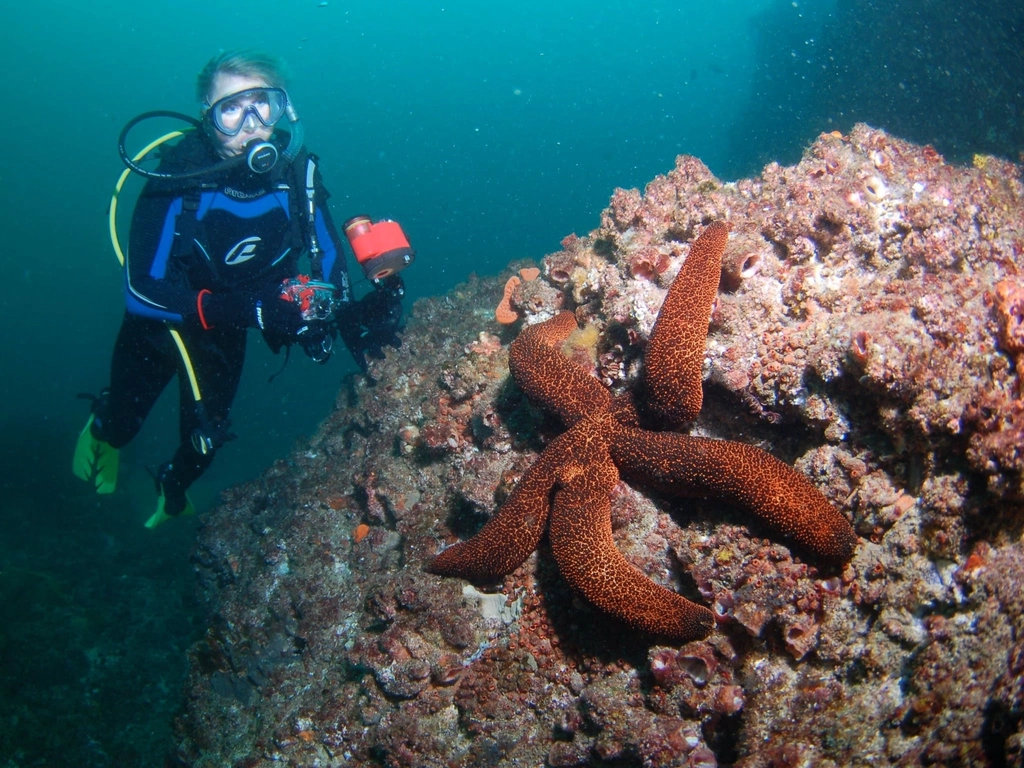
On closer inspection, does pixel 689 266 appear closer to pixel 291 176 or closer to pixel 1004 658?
pixel 1004 658

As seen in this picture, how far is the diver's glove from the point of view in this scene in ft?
24.5

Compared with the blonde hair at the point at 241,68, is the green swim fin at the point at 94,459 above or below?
below

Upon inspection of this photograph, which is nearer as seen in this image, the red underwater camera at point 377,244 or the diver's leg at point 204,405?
the red underwater camera at point 377,244

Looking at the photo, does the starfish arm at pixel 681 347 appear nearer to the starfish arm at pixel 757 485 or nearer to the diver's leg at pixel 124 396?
the starfish arm at pixel 757 485

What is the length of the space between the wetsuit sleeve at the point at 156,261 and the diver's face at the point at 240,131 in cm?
96

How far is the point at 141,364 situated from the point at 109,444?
7.10 feet

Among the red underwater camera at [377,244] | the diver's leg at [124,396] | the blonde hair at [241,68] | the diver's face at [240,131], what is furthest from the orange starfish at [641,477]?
the diver's leg at [124,396]

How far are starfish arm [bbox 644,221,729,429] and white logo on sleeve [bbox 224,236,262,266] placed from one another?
626 cm

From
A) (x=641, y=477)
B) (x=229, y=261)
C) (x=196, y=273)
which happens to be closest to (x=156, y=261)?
(x=196, y=273)

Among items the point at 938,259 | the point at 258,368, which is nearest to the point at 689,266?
the point at 938,259

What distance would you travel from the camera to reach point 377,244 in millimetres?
6891

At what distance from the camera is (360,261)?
6980 mm

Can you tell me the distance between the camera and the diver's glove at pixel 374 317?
7.47 metres

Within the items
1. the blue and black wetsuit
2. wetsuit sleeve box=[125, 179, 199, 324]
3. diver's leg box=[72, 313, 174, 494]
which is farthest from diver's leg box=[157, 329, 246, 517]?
wetsuit sleeve box=[125, 179, 199, 324]
